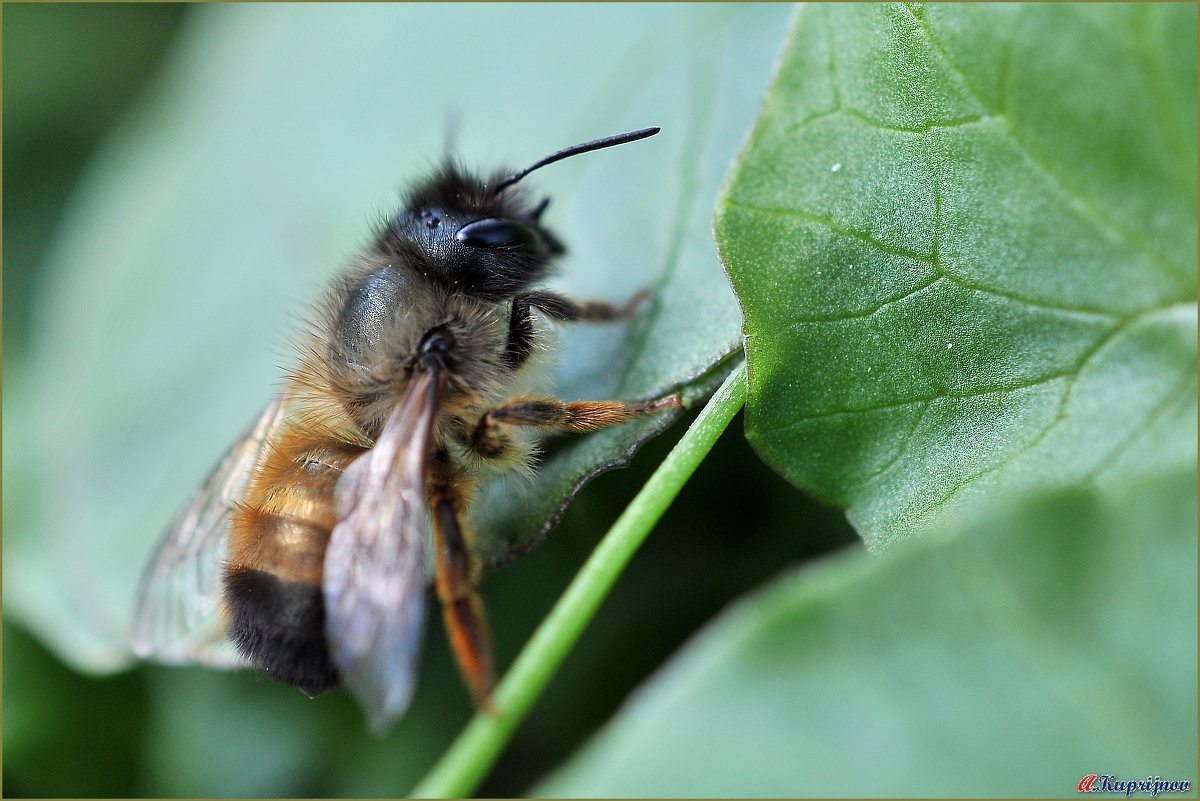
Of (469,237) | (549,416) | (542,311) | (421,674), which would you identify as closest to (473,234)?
(469,237)

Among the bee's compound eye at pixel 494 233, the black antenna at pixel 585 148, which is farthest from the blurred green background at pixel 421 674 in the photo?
the bee's compound eye at pixel 494 233

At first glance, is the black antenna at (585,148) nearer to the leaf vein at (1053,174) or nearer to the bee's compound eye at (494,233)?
the bee's compound eye at (494,233)

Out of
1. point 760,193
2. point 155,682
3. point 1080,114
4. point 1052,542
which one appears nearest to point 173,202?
point 155,682

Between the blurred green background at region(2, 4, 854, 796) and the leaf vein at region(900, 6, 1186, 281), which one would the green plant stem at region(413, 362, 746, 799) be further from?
the leaf vein at region(900, 6, 1186, 281)

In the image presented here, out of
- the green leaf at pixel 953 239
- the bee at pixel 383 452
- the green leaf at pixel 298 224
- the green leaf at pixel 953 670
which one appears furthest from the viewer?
the green leaf at pixel 298 224

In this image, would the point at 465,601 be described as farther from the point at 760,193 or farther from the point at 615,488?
the point at 760,193

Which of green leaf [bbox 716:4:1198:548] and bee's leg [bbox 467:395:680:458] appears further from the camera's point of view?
bee's leg [bbox 467:395:680:458]

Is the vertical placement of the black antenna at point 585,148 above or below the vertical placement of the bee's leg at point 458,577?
above

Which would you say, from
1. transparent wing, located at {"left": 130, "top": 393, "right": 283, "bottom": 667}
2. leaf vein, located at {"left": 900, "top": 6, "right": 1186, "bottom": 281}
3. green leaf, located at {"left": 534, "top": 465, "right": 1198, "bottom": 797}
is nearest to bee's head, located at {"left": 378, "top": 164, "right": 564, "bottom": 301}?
transparent wing, located at {"left": 130, "top": 393, "right": 283, "bottom": 667}
